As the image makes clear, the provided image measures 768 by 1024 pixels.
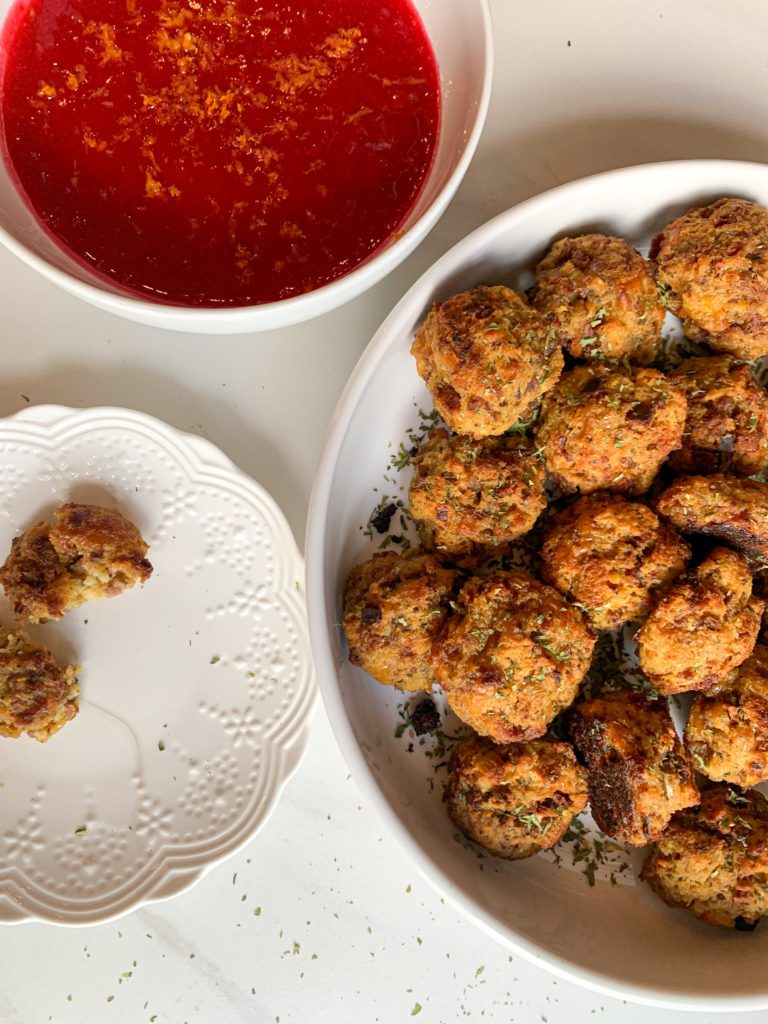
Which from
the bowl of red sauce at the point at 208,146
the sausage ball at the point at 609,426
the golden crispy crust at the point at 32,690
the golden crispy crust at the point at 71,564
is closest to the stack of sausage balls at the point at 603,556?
the sausage ball at the point at 609,426

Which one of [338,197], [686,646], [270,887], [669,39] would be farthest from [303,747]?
[669,39]

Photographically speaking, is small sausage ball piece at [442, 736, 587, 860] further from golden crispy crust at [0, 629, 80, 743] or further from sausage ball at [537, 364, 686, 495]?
golden crispy crust at [0, 629, 80, 743]

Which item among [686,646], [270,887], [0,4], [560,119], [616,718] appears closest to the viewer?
[0,4]

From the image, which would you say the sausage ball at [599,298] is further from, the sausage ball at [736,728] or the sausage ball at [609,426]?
the sausage ball at [736,728]

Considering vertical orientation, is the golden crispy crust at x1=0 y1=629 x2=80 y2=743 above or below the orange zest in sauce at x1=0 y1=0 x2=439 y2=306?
below

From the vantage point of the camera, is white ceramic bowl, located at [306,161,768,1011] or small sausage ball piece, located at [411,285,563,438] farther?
white ceramic bowl, located at [306,161,768,1011]

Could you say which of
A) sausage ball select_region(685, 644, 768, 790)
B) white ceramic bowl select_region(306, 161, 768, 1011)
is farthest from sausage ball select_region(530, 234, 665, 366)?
sausage ball select_region(685, 644, 768, 790)

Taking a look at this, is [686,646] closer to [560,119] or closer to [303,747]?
[303,747]
